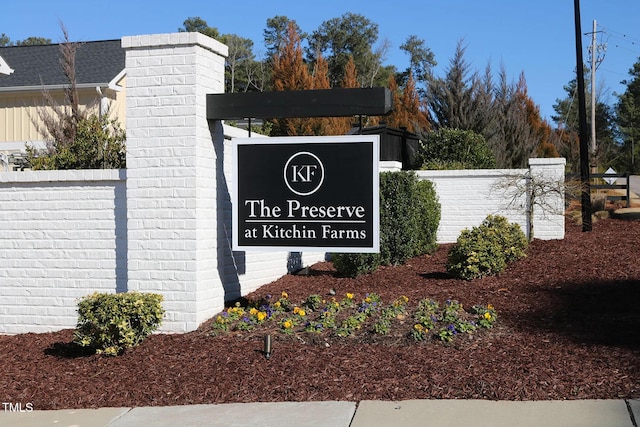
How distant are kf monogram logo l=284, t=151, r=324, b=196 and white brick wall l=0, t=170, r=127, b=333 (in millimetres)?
2098

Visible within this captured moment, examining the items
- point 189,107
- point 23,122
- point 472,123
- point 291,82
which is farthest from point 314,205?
point 291,82

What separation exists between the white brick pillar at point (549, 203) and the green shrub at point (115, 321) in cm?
893

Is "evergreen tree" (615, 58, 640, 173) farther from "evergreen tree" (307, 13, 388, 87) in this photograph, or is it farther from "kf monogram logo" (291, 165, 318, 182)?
"kf monogram logo" (291, 165, 318, 182)

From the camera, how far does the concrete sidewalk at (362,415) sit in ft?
18.5

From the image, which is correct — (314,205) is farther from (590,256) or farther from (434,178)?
(434,178)

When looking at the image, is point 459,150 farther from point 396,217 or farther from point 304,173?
point 304,173

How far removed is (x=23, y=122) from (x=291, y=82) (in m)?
9.88

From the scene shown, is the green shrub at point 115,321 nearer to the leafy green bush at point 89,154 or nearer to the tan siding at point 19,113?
the leafy green bush at point 89,154

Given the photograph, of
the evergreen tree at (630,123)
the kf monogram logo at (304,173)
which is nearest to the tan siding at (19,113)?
the kf monogram logo at (304,173)

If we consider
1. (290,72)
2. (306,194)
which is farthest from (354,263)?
(290,72)

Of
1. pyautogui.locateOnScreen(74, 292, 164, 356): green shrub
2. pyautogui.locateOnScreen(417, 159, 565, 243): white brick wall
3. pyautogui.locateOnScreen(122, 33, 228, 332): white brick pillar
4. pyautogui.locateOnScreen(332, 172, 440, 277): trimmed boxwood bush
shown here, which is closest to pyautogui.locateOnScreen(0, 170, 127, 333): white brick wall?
pyautogui.locateOnScreen(122, 33, 228, 332): white brick pillar

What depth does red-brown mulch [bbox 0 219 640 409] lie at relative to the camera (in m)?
6.45

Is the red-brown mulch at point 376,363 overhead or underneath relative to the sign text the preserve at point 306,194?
underneath

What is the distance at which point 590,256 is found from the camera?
1176 cm
